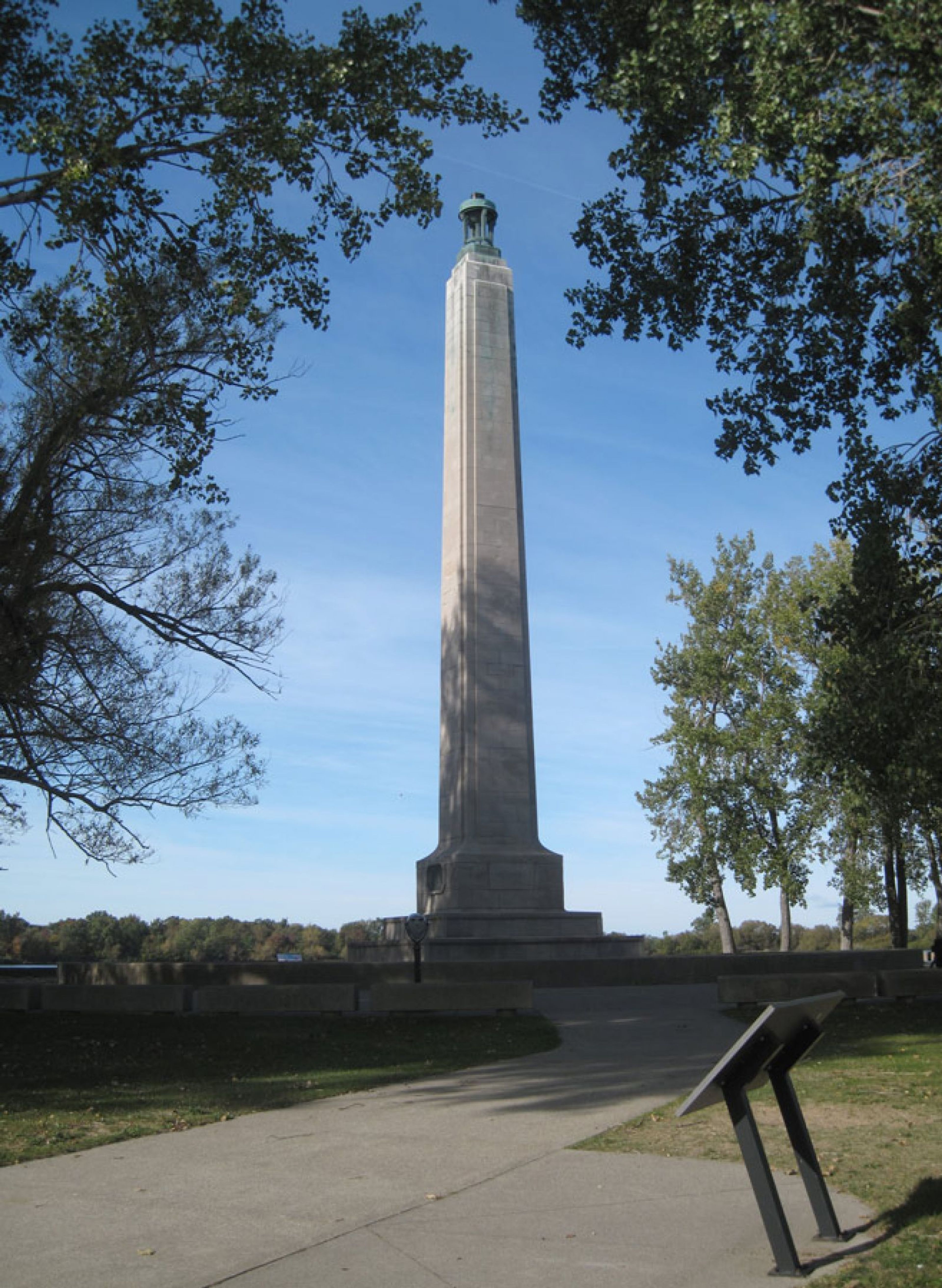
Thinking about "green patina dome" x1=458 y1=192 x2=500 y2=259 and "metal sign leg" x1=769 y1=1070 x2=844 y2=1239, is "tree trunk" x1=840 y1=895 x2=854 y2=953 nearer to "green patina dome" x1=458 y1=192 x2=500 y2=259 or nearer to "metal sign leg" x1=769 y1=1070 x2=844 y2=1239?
"green patina dome" x1=458 y1=192 x2=500 y2=259

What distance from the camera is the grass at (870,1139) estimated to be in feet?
17.2

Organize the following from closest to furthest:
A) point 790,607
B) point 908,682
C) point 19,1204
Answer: point 19,1204 → point 908,682 → point 790,607

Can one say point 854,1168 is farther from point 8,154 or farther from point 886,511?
point 8,154

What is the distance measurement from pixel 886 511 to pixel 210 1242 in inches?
460

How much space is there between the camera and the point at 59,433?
14430 mm

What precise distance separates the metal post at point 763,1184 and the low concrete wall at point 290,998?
38.5ft

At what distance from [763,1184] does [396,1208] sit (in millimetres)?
2040

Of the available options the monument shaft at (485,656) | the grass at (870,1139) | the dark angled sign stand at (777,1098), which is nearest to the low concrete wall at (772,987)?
the grass at (870,1139)

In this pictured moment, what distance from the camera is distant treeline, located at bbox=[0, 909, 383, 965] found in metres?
47.4

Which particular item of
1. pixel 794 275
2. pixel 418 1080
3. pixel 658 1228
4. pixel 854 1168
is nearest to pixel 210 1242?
pixel 658 1228

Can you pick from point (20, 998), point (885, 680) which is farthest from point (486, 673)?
point (885, 680)

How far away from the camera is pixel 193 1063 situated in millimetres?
12125

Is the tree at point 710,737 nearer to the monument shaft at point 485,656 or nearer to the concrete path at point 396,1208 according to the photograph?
the monument shaft at point 485,656

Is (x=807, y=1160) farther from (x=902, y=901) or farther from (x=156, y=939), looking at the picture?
(x=156, y=939)
